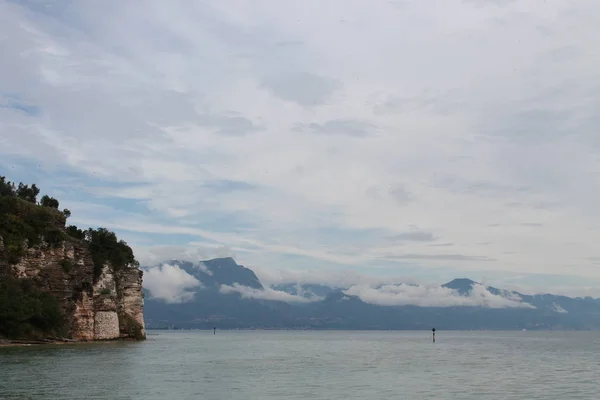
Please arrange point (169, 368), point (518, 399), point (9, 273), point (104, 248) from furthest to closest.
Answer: point (104, 248) < point (9, 273) < point (169, 368) < point (518, 399)

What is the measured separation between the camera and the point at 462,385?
52.6 metres

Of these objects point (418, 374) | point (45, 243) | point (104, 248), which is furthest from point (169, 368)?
point (104, 248)

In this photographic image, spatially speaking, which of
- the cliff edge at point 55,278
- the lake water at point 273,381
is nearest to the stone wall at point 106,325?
the cliff edge at point 55,278

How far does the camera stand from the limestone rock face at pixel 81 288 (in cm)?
10794

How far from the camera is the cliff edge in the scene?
101 metres

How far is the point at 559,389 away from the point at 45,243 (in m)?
82.4

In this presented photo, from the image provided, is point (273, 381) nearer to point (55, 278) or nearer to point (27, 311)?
point (27, 311)

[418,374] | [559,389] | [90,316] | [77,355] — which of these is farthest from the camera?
[90,316]

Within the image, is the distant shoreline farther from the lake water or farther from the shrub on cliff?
the lake water

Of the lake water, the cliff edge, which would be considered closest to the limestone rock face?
the cliff edge

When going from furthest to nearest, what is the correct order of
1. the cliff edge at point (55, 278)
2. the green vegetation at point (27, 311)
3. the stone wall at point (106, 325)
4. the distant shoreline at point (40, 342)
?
the stone wall at point (106, 325) → the cliff edge at point (55, 278) → the distant shoreline at point (40, 342) → the green vegetation at point (27, 311)

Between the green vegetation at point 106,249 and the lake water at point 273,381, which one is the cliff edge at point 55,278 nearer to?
the green vegetation at point 106,249

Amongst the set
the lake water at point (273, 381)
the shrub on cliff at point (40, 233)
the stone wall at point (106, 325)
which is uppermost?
the shrub on cliff at point (40, 233)

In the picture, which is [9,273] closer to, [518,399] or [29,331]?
[29,331]
